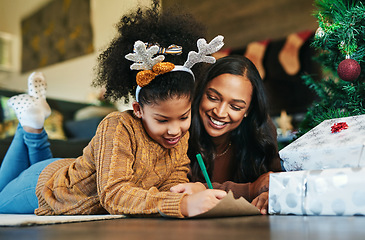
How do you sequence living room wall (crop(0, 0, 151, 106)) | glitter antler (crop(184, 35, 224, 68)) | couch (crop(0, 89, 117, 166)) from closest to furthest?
glitter antler (crop(184, 35, 224, 68))
couch (crop(0, 89, 117, 166))
living room wall (crop(0, 0, 151, 106))

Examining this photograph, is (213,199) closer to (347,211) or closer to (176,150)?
(347,211)

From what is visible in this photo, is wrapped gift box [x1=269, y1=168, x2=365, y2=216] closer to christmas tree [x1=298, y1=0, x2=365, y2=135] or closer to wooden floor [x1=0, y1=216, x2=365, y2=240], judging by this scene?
wooden floor [x1=0, y1=216, x2=365, y2=240]

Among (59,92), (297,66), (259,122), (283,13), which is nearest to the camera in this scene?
(259,122)

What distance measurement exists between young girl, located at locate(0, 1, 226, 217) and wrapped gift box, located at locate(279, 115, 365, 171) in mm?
204

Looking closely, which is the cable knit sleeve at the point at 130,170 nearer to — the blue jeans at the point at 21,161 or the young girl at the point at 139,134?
the young girl at the point at 139,134

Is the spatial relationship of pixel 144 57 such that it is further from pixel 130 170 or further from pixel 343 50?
pixel 343 50

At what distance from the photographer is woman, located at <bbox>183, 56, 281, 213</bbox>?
3.98 ft

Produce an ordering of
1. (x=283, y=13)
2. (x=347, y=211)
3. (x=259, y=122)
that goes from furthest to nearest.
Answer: (x=283, y=13) → (x=259, y=122) → (x=347, y=211)

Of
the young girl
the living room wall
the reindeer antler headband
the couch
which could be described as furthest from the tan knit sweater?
the living room wall

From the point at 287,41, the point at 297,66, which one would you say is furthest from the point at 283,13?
the point at 297,66

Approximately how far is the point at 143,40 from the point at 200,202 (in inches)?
18.5

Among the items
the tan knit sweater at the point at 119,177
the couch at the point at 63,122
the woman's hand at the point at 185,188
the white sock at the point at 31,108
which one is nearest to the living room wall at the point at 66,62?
the couch at the point at 63,122

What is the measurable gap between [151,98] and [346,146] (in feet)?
1.43

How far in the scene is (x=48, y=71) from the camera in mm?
4730
